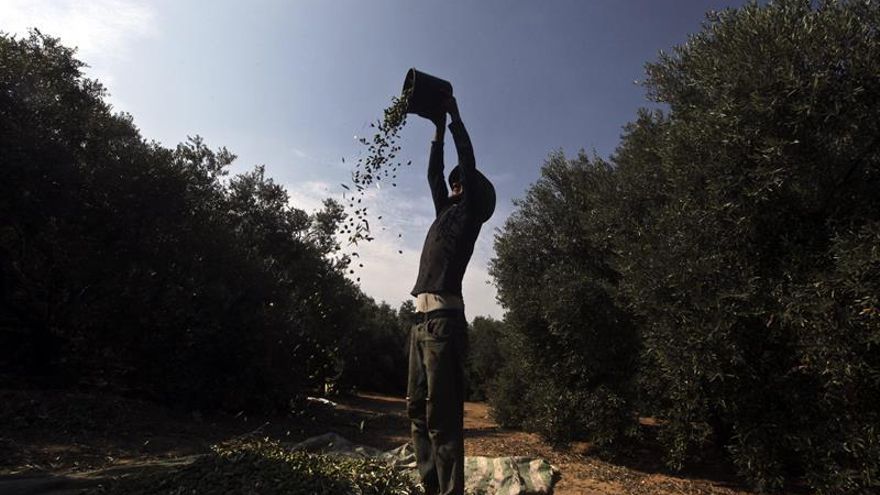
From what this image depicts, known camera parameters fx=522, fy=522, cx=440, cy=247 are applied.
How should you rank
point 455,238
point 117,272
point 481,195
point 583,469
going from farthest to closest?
point 117,272 → point 583,469 → point 481,195 → point 455,238

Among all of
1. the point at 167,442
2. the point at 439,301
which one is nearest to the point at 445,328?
the point at 439,301

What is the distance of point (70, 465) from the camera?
634 centimetres

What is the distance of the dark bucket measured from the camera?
4.36 metres

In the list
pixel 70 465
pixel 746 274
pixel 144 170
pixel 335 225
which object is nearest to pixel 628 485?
pixel 746 274

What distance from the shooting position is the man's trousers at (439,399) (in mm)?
3758

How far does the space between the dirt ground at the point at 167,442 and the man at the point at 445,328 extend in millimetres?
4418

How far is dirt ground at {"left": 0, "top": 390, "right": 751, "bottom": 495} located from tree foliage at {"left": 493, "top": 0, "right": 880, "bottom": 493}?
3.64 feet

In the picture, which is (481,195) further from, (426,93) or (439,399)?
(439,399)

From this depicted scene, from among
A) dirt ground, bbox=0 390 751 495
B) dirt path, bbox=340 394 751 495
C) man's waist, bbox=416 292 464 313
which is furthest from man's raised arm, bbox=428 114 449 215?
dirt path, bbox=340 394 751 495

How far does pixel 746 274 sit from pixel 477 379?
973 inches

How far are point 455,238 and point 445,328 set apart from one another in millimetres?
740

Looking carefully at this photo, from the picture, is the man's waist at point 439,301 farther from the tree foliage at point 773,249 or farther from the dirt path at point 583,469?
the tree foliage at point 773,249

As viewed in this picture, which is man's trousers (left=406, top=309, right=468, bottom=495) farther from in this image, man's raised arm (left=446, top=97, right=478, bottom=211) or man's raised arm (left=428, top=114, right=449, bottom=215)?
man's raised arm (left=428, top=114, right=449, bottom=215)

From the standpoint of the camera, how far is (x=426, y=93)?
4395 millimetres
